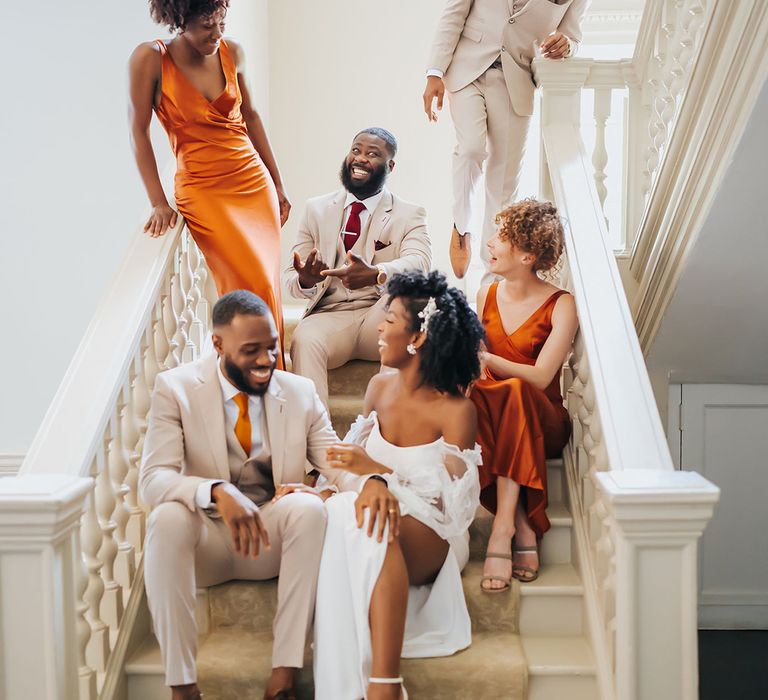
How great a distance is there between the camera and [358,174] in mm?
3623

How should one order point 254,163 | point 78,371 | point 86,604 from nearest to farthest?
point 86,604, point 78,371, point 254,163

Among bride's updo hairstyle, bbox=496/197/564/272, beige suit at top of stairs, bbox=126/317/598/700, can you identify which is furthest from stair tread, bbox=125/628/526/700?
bride's updo hairstyle, bbox=496/197/564/272

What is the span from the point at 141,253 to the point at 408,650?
1482mm

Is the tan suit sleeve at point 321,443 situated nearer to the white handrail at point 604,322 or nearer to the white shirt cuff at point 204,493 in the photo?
the white shirt cuff at point 204,493

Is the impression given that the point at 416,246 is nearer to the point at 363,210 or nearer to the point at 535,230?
the point at 363,210

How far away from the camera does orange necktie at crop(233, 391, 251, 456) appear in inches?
98.7

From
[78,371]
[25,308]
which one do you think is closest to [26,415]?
[25,308]

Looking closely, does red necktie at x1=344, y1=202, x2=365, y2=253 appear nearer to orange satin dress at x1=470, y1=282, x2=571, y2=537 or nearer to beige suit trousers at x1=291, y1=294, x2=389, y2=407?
beige suit trousers at x1=291, y1=294, x2=389, y2=407

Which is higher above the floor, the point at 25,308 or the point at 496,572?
the point at 25,308

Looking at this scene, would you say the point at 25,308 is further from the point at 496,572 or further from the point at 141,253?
the point at 496,572

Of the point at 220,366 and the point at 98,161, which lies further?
the point at 98,161

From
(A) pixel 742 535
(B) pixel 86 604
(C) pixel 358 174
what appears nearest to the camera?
(B) pixel 86 604

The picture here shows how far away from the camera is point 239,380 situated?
8.11 ft

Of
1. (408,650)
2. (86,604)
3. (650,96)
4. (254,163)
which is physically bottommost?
(408,650)
